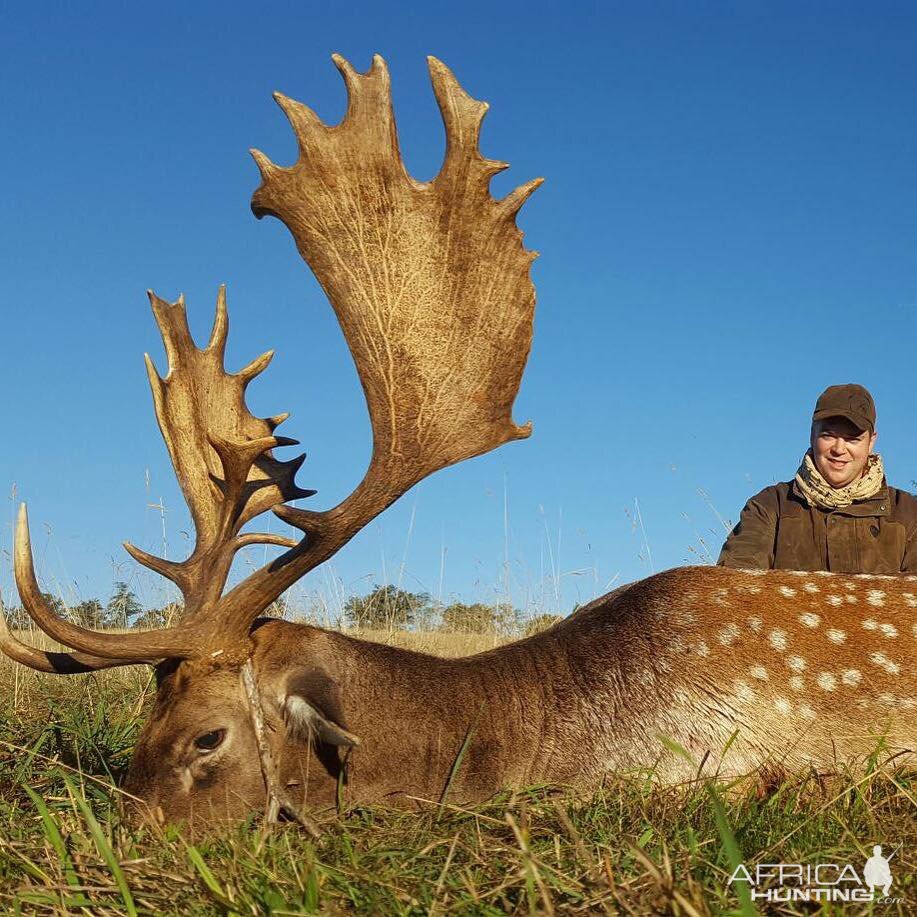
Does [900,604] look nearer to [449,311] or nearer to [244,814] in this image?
[449,311]

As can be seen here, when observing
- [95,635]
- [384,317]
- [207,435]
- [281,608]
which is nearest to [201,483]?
[207,435]

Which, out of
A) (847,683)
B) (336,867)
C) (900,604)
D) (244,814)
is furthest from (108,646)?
(900,604)

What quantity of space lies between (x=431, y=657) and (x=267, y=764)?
969 mm

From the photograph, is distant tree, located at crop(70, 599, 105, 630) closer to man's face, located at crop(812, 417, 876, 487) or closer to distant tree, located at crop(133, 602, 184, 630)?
distant tree, located at crop(133, 602, 184, 630)

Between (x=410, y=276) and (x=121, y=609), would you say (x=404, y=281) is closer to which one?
(x=410, y=276)

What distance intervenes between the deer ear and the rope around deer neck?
0.36 ft

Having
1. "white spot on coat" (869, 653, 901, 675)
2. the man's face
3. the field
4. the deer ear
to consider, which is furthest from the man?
the deer ear

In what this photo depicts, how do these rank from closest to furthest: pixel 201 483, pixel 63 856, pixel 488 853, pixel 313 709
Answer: pixel 488 853 < pixel 63 856 < pixel 313 709 < pixel 201 483

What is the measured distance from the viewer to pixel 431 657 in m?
4.83

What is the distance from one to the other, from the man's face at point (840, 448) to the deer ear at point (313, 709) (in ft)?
14.6

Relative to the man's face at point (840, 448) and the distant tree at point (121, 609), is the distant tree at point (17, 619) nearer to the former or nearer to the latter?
the distant tree at point (121, 609)

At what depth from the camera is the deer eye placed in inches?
164

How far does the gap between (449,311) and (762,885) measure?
289 centimetres

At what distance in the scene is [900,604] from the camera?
5020mm
